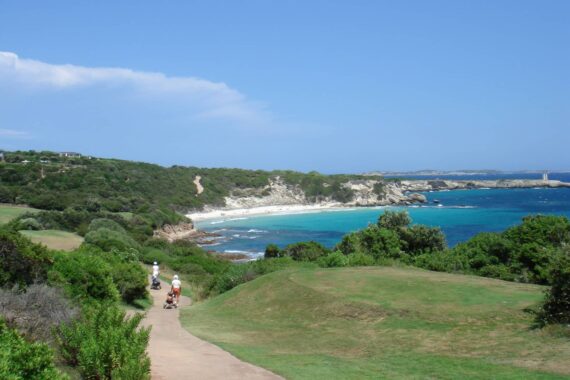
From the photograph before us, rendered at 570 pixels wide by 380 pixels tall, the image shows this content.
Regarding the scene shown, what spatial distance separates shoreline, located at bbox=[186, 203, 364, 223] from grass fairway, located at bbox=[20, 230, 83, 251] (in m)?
50.3

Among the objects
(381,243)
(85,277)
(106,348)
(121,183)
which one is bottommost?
(381,243)

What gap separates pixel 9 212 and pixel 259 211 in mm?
57451

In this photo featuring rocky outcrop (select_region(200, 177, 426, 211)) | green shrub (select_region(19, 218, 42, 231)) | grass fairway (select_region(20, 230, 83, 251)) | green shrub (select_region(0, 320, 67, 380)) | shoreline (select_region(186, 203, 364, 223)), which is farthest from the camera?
rocky outcrop (select_region(200, 177, 426, 211))

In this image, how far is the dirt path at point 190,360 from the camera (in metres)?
10.5

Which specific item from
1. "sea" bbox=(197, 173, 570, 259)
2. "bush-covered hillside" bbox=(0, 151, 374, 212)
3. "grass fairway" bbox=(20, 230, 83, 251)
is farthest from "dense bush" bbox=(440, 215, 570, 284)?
"bush-covered hillside" bbox=(0, 151, 374, 212)

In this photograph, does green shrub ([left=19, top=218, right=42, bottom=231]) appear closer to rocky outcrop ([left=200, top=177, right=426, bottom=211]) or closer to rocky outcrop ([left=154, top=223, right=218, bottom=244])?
rocky outcrop ([left=154, top=223, right=218, bottom=244])

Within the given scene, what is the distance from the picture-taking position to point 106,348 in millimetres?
8766

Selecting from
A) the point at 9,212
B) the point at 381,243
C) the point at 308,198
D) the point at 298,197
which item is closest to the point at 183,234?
the point at 9,212

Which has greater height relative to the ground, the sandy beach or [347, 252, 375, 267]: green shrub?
[347, 252, 375, 267]: green shrub

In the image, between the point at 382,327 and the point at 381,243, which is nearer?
the point at 382,327

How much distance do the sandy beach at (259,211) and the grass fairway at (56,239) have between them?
51523 mm

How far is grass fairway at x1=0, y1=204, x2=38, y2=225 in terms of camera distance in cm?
5334

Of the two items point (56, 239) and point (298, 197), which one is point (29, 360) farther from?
point (298, 197)

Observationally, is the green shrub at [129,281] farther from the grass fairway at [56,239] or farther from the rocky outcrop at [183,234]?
the rocky outcrop at [183,234]
